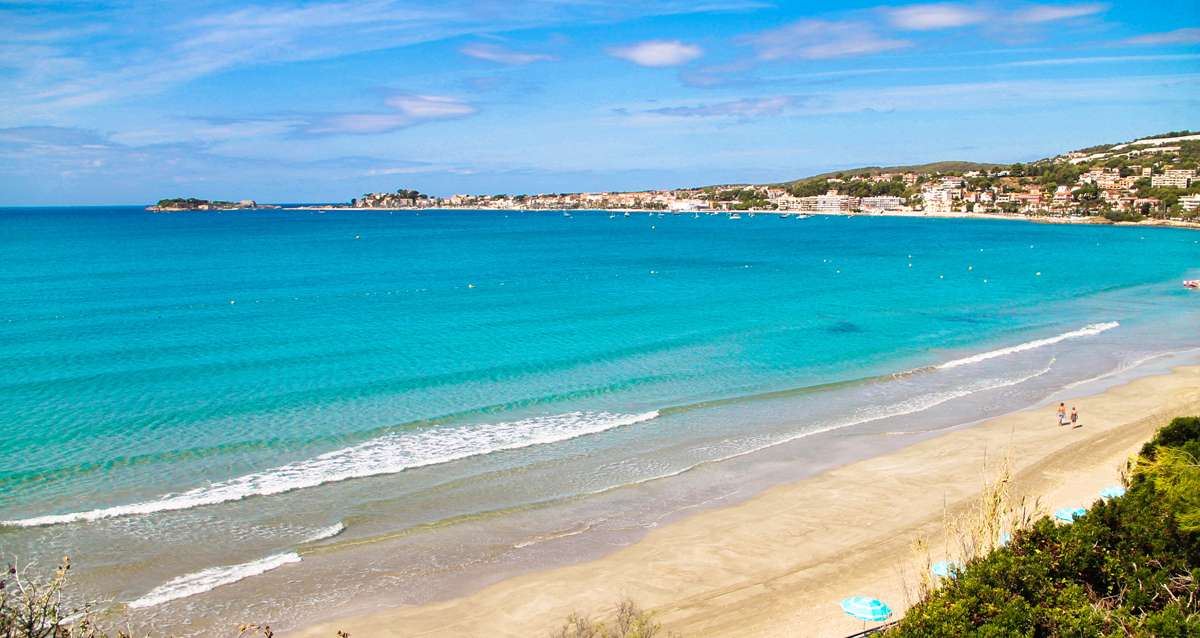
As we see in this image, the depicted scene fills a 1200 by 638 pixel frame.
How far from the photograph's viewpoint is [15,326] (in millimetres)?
36469

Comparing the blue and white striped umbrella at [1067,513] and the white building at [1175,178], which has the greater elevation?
the white building at [1175,178]

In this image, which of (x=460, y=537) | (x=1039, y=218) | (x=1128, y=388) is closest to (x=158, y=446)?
(x=460, y=537)

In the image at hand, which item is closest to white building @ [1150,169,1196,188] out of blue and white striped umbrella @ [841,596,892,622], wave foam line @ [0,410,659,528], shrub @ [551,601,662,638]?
wave foam line @ [0,410,659,528]

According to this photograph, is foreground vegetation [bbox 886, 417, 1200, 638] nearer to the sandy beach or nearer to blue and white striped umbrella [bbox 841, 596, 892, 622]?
the sandy beach

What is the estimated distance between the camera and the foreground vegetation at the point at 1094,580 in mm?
8922

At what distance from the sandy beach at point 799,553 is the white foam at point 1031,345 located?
969cm

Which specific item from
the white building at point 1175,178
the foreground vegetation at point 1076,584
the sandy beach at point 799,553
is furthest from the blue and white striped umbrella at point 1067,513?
the white building at point 1175,178

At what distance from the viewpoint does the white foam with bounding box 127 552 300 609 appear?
13398 mm

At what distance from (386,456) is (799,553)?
10.6m

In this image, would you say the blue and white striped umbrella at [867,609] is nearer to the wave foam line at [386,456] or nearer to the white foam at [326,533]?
the white foam at [326,533]

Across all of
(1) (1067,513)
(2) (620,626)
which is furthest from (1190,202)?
(2) (620,626)

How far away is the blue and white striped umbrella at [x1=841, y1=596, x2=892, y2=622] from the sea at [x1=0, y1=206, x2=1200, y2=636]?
15.9ft

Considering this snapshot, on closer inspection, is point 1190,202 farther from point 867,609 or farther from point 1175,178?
point 867,609

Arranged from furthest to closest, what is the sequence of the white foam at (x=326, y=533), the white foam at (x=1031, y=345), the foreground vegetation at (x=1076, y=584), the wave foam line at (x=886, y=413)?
the white foam at (x=1031, y=345) < the wave foam line at (x=886, y=413) < the white foam at (x=326, y=533) < the foreground vegetation at (x=1076, y=584)
